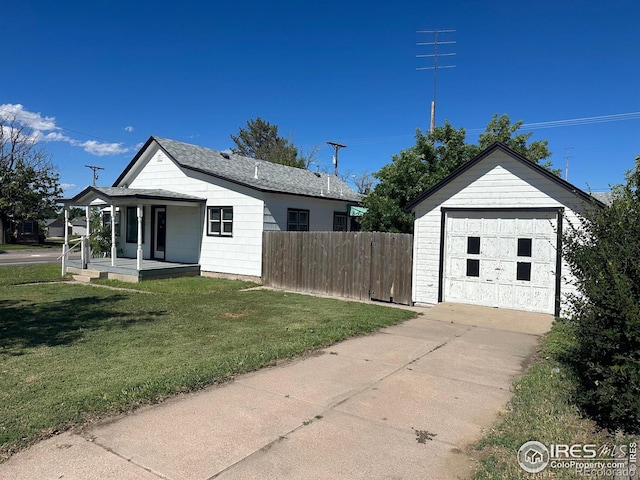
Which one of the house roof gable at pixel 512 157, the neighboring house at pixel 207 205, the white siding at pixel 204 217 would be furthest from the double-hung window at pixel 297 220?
the house roof gable at pixel 512 157

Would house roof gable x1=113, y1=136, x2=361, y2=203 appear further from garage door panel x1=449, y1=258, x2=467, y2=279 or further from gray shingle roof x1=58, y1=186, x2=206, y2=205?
garage door panel x1=449, y1=258, x2=467, y2=279

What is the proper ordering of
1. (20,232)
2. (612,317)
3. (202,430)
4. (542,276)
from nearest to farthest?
(612,317) < (202,430) < (542,276) < (20,232)

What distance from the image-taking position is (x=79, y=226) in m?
17.9

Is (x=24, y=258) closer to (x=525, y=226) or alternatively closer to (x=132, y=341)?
(x=132, y=341)

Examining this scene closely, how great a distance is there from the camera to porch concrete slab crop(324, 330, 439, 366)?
6.54m

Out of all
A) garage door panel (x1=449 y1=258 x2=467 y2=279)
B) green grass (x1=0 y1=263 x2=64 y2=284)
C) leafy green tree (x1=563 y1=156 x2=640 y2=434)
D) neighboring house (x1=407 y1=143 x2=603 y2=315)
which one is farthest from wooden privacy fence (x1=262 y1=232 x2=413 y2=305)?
green grass (x1=0 y1=263 x2=64 y2=284)

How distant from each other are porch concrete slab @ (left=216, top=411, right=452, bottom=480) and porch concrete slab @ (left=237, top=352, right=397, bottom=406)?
749 millimetres

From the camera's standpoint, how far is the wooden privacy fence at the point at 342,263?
11727mm

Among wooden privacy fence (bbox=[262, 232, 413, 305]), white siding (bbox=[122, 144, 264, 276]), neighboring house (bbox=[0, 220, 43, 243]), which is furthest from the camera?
neighboring house (bbox=[0, 220, 43, 243])

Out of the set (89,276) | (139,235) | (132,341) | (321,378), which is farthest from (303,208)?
(321,378)

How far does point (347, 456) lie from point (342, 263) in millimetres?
9329

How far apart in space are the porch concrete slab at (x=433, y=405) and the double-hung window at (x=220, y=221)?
1165cm

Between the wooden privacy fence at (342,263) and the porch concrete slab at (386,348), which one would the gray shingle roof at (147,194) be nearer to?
the wooden privacy fence at (342,263)

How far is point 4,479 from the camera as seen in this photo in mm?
3158
